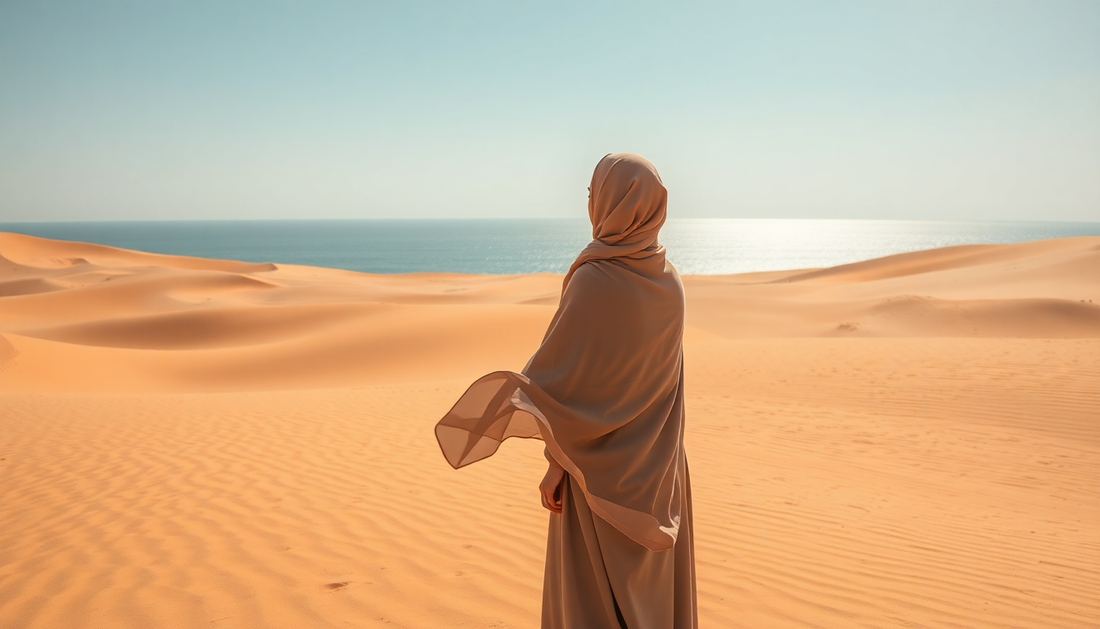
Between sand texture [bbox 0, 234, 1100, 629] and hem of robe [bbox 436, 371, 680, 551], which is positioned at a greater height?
hem of robe [bbox 436, 371, 680, 551]

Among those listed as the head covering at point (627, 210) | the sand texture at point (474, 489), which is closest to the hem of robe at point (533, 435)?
the head covering at point (627, 210)

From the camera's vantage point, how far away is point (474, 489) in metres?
5.96

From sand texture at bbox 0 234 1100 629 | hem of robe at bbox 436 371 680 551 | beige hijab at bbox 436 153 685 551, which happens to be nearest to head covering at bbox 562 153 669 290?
beige hijab at bbox 436 153 685 551

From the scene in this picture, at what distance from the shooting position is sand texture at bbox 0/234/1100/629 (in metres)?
3.87

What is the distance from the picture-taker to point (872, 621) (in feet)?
11.9

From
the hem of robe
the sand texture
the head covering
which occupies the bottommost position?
the sand texture

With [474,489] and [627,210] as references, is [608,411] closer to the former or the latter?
[627,210]

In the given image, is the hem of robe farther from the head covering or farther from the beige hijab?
the head covering

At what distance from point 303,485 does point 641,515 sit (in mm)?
4517

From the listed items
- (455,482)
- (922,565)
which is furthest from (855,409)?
(455,482)

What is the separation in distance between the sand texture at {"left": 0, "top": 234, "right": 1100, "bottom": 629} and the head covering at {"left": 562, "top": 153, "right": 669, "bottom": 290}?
227 centimetres

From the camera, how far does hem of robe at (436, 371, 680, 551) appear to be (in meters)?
2.26

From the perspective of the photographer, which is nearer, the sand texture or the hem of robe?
the hem of robe

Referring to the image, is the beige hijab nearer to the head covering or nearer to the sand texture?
the head covering
